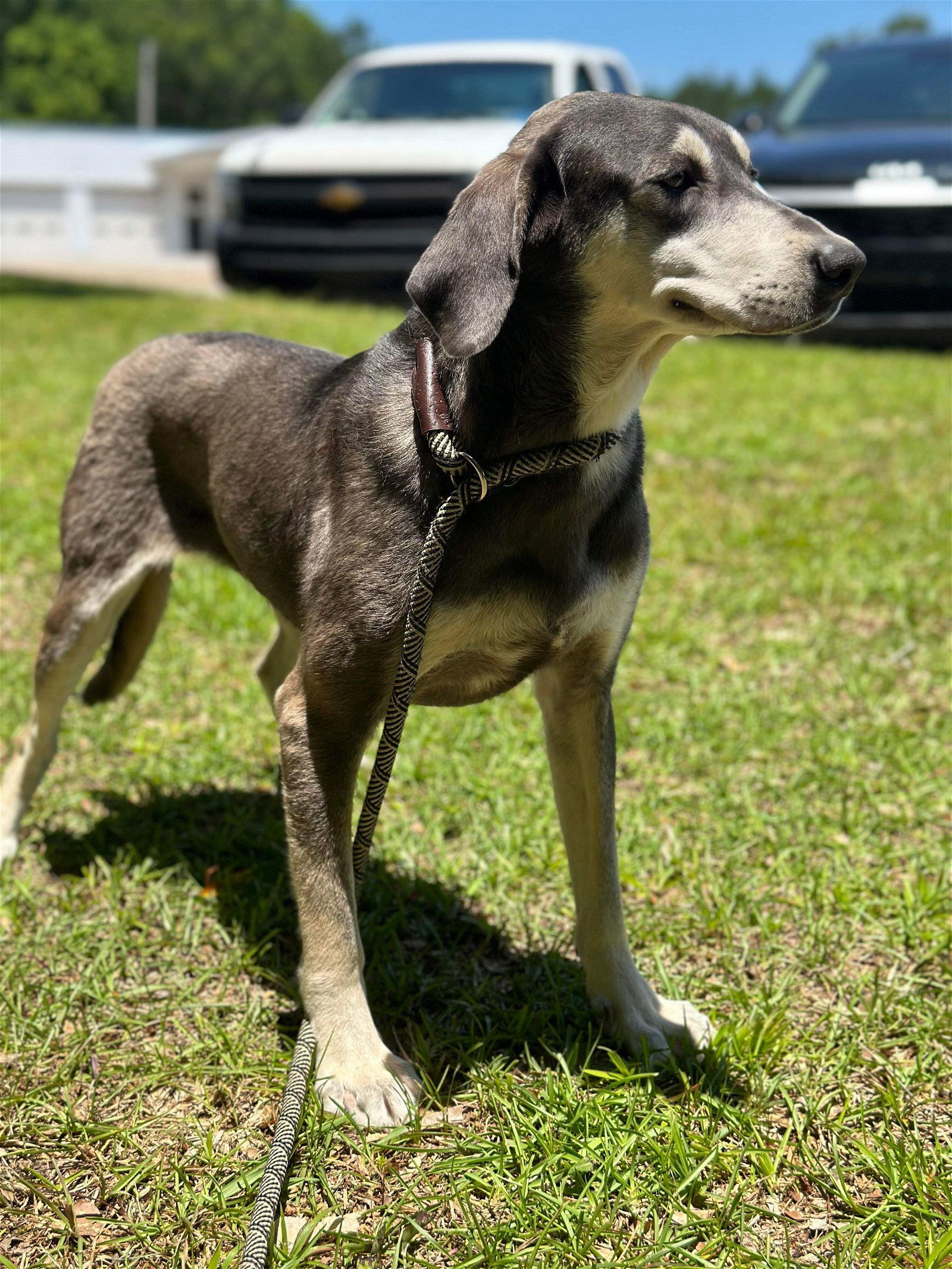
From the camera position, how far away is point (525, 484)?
7.93 feet

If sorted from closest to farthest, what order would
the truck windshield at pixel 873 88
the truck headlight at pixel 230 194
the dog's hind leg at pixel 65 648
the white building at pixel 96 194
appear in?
1. the dog's hind leg at pixel 65 648
2. the truck windshield at pixel 873 88
3. the truck headlight at pixel 230 194
4. the white building at pixel 96 194

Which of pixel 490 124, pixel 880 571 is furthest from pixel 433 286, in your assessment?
pixel 490 124

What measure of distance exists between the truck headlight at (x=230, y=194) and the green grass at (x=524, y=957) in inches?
284

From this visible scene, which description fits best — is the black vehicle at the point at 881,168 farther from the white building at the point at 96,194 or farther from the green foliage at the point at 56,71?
the green foliage at the point at 56,71

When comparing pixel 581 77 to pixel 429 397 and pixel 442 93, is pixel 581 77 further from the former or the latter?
pixel 429 397

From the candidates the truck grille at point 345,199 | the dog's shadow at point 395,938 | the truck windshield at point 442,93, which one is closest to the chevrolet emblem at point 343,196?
the truck grille at point 345,199

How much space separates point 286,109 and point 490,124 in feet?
9.40

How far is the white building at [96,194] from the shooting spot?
164 ft

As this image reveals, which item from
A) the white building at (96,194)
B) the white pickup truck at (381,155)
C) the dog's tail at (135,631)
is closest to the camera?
the dog's tail at (135,631)

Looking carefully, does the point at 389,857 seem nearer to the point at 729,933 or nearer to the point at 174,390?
the point at 729,933

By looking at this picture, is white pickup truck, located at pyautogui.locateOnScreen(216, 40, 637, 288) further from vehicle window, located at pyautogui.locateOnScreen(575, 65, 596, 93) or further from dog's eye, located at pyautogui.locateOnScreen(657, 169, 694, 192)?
dog's eye, located at pyautogui.locateOnScreen(657, 169, 694, 192)

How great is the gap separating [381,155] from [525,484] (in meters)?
9.17

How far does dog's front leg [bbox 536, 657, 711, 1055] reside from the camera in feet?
8.74

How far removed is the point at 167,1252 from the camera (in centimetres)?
213
